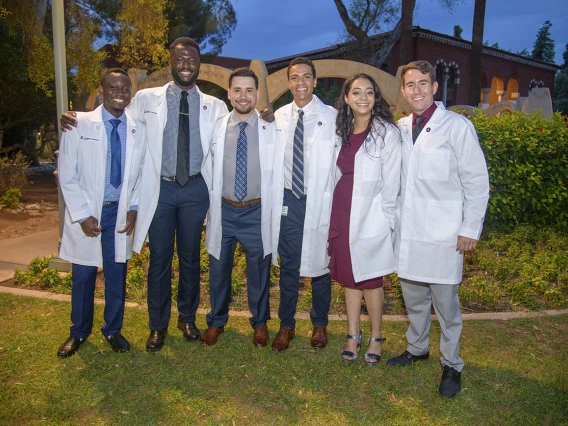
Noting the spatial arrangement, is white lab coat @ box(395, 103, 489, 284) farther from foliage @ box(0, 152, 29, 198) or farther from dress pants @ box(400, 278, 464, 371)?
foliage @ box(0, 152, 29, 198)

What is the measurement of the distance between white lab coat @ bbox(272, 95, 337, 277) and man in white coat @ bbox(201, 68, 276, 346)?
69 mm

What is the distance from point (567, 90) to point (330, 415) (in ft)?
137

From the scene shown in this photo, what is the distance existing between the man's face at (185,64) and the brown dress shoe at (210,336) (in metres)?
1.98

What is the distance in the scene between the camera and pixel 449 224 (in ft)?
11.1

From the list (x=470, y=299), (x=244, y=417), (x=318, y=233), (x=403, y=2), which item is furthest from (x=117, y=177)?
(x=403, y=2)

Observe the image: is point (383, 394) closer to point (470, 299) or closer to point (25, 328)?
point (470, 299)

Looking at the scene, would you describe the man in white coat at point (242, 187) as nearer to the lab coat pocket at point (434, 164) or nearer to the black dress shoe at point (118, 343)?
the black dress shoe at point (118, 343)

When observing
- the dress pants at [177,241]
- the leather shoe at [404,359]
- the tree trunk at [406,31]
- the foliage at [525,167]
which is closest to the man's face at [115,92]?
the dress pants at [177,241]

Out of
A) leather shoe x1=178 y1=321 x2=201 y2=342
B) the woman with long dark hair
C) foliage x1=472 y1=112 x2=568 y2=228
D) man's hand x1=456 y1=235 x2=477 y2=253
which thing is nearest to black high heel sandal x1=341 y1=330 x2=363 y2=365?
the woman with long dark hair

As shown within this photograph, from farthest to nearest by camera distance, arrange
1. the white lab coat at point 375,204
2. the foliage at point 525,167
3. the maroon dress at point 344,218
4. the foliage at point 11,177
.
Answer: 1. the foliage at point 11,177
2. the foliage at point 525,167
3. the maroon dress at point 344,218
4. the white lab coat at point 375,204

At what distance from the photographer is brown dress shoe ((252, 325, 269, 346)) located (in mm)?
4113

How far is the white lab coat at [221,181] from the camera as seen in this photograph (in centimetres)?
394

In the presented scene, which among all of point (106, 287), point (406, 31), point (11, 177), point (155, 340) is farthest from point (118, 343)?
point (406, 31)

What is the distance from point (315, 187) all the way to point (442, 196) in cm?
92
